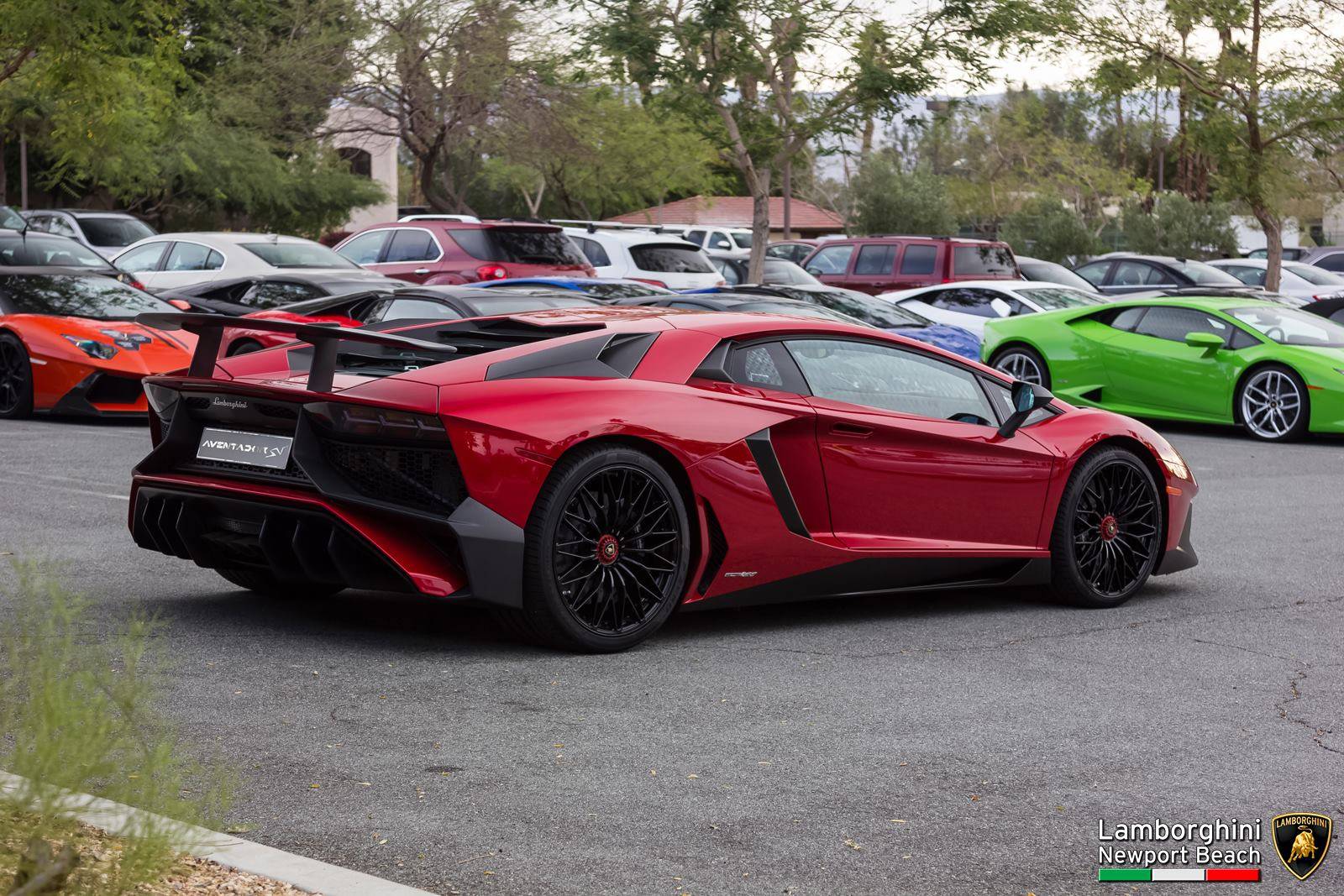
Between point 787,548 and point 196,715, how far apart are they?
94.9 inches

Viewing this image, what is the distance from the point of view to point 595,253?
74.8ft

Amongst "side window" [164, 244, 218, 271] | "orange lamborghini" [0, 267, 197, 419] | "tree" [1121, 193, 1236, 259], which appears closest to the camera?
"orange lamborghini" [0, 267, 197, 419]

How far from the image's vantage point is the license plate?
20.2 feet

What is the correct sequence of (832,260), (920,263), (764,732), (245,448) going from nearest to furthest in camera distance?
(764,732), (245,448), (920,263), (832,260)

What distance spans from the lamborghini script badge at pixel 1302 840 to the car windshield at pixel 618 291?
12100 millimetres

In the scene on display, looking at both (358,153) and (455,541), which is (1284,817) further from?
(358,153)

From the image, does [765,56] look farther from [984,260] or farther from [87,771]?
[87,771]

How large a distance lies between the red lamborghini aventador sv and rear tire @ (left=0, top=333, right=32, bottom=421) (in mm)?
8402

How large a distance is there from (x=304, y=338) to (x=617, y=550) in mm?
1325

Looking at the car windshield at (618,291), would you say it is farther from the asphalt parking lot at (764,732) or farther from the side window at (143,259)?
the asphalt parking lot at (764,732)

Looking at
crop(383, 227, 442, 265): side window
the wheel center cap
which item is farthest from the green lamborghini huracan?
the wheel center cap

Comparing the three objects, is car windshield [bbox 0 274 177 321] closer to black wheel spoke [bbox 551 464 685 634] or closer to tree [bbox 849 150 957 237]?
black wheel spoke [bbox 551 464 685 634]

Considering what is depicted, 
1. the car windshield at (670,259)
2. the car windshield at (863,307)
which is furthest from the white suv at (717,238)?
the car windshield at (863,307)

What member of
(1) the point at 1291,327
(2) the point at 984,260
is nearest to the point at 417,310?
(1) the point at 1291,327
